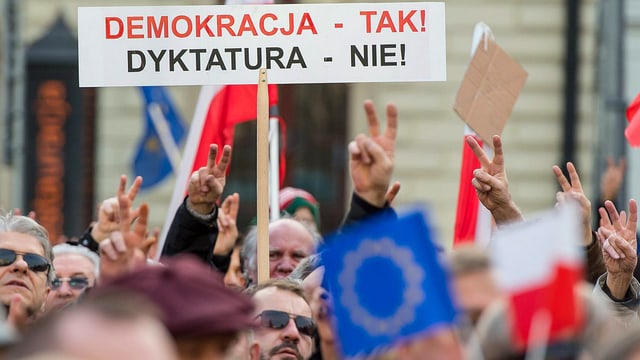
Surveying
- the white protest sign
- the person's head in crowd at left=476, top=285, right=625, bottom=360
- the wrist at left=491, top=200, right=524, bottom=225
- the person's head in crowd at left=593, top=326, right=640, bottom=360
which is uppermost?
the white protest sign

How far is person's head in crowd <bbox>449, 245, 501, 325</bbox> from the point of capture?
3721mm

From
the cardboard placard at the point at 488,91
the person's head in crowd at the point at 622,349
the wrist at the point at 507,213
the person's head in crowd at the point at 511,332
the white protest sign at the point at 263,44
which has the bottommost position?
the person's head in crowd at the point at 622,349

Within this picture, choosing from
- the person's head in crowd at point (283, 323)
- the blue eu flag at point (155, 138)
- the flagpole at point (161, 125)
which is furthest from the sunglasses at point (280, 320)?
the flagpole at point (161, 125)

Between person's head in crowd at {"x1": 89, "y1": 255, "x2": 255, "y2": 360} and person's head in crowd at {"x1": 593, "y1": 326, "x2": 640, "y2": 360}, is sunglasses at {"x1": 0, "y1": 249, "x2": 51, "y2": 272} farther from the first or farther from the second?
person's head in crowd at {"x1": 593, "y1": 326, "x2": 640, "y2": 360}

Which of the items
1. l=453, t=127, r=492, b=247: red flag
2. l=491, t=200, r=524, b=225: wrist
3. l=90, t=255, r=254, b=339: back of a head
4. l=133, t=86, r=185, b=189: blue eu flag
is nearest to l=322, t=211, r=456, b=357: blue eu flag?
l=90, t=255, r=254, b=339: back of a head

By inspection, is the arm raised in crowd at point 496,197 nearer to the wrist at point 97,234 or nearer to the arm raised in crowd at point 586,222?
the arm raised in crowd at point 586,222

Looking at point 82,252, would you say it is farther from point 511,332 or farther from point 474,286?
point 511,332

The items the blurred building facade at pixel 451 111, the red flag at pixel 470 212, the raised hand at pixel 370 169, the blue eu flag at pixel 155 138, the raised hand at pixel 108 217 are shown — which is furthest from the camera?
the blurred building facade at pixel 451 111

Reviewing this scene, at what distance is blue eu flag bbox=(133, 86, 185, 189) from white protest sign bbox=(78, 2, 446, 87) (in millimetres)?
6461

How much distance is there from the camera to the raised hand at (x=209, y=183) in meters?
6.30

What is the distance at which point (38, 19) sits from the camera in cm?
1841

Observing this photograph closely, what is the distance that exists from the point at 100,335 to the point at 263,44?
363cm

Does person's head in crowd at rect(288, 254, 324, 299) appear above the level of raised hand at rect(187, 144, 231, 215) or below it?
below

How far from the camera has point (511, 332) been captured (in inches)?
138
